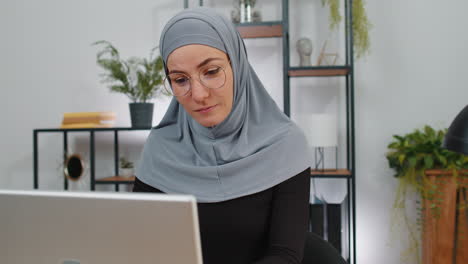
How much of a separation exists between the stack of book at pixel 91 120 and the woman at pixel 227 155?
119 cm

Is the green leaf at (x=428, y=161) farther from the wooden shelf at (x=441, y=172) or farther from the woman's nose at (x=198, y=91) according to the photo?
the woman's nose at (x=198, y=91)

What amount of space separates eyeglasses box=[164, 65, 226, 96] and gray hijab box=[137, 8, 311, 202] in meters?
0.06

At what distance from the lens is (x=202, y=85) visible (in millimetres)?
980

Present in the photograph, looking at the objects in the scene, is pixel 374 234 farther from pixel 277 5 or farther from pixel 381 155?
pixel 277 5

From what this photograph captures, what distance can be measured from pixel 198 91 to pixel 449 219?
1.65 metres

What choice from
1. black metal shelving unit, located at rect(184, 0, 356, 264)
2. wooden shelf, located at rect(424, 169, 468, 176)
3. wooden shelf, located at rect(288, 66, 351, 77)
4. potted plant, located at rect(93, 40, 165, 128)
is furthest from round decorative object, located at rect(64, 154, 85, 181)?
wooden shelf, located at rect(424, 169, 468, 176)

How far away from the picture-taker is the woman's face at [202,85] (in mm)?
969

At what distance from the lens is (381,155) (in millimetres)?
2373

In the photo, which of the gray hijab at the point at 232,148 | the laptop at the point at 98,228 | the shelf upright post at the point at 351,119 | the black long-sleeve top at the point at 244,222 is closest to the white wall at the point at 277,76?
the shelf upright post at the point at 351,119

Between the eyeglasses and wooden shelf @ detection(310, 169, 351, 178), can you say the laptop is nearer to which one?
the eyeglasses

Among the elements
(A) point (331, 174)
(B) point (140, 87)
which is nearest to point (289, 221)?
(A) point (331, 174)

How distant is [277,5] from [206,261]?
1768mm

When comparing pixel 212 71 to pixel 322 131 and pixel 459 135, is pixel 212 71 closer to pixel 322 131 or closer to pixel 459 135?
pixel 459 135

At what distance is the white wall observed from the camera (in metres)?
2.30
